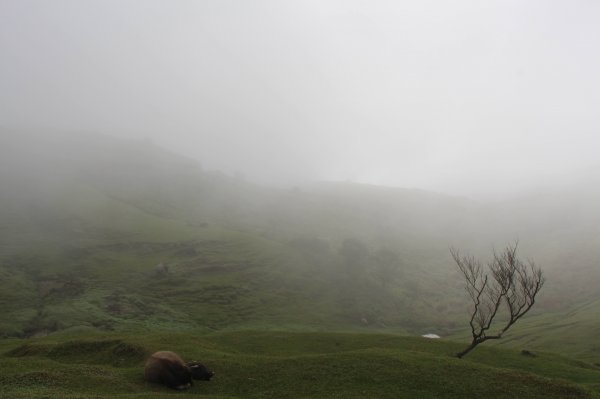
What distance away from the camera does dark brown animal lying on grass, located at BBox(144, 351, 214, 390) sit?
115ft

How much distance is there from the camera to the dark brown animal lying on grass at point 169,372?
35.2 metres

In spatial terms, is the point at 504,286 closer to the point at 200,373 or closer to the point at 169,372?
the point at 200,373

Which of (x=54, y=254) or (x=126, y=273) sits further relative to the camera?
(x=54, y=254)

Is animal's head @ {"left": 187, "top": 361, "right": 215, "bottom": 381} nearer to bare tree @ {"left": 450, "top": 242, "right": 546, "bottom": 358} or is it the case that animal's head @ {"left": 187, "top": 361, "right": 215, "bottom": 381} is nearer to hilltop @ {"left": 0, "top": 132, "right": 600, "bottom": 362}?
bare tree @ {"left": 450, "top": 242, "right": 546, "bottom": 358}

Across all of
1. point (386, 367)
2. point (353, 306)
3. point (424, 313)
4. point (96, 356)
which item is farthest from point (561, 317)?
point (96, 356)

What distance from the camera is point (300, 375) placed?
3712 cm

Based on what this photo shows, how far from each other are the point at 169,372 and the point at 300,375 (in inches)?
440

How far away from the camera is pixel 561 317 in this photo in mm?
97375

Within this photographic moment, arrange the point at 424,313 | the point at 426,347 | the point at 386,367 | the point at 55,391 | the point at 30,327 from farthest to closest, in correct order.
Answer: the point at 424,313 → the point at 30,327 → the point at 426,347 → the point at 386,367 → the point at 55,391

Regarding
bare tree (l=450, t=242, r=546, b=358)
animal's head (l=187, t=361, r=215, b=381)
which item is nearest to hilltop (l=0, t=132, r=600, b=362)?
bare tree (l=450, t=242, r=546, b=358)

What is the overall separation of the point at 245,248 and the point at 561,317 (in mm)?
99171

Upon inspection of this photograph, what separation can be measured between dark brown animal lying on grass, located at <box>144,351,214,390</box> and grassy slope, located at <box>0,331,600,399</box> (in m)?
0.78

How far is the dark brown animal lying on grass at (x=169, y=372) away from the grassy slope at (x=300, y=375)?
784 mm

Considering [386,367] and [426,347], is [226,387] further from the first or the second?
[426,347]
